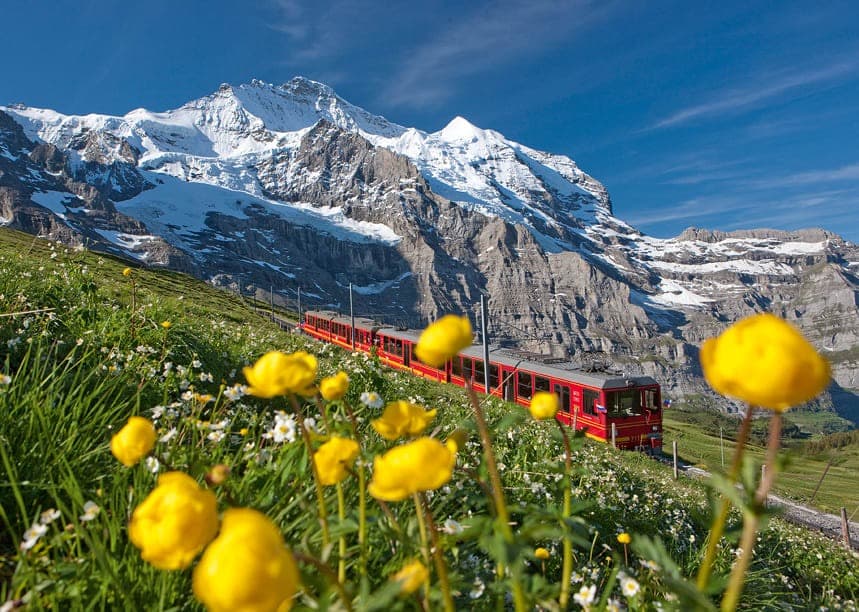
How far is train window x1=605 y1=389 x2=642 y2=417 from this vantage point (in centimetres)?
1590

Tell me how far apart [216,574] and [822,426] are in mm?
249726

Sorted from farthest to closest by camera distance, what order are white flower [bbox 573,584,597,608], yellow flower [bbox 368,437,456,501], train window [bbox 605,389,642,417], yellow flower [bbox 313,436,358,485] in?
train window [bbox 605,389,642,417] < white flower [bbox 573,584,597,608] < yellow flower [bbox 313,436,358,485] < yellow flower [bbox 368,437,456,501]

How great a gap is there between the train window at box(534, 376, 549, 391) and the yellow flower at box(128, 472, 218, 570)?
1711 centimetres

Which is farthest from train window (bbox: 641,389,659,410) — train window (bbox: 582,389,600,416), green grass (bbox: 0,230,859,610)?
green grass (bbox: 0,230,859,610)

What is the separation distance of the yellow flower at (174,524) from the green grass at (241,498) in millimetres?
243

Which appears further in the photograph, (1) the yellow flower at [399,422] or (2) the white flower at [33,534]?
(2) the white flower at [33,534]

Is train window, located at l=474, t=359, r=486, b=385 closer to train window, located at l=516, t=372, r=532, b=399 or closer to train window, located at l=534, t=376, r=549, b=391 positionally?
train window, located at l=516, t=372, r=532, b=399

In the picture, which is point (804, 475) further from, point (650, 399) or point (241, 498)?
point (241, 498)

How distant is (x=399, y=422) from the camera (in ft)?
5.03

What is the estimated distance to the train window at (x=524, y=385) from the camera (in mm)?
18094

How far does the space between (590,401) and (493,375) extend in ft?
13.3

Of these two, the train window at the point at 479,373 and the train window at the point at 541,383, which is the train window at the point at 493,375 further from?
the train window at the point at 541,383

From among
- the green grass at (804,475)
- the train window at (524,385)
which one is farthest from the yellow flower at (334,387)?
the green grass at (804,475)

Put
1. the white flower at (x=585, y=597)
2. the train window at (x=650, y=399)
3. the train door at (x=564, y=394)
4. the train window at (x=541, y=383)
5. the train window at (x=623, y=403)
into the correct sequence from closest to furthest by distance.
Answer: the white flower at (x=585, y=597), the train window at (x=623, y=403), the train door at (x=564, y=394), the train window at (x=650, y=399), the train window at (x=541, y=383)
